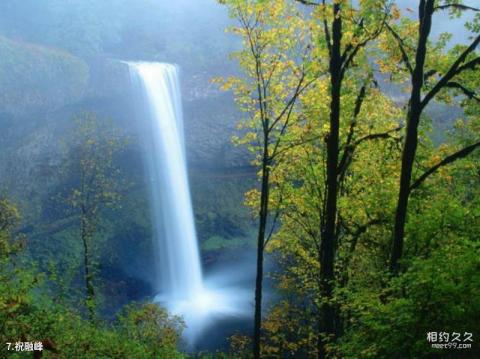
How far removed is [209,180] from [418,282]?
4397 cm

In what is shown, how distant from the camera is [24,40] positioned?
44906 mm

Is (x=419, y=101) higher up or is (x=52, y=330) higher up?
(x=419, y=101)

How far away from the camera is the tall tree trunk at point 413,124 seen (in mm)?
9320

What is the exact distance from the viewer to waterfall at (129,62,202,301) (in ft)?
140

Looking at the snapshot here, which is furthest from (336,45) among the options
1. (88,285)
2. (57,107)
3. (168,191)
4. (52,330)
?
(57,107)

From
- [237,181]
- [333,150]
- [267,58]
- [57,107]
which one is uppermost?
[57,107]

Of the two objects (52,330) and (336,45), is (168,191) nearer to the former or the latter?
(52,330)

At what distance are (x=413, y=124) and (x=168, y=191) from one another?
36.2 metres

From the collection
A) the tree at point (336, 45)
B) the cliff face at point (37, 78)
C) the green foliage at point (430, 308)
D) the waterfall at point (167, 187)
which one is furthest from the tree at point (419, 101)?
the cliff face at point (37, 78)

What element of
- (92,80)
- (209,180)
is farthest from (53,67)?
(209,180)

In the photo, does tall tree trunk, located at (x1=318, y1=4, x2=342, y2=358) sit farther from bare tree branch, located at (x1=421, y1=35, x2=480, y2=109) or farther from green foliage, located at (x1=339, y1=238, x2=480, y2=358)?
green foliage, located at (x1=339, y1=238, x2=480, y2=358)

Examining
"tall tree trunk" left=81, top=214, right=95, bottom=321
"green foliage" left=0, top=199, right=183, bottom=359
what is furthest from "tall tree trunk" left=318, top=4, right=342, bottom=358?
"tall tree trunk" left=81, top=214, right=95, bottom=321

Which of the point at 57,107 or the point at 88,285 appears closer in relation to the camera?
the point at 88,285

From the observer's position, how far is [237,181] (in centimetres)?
5166
